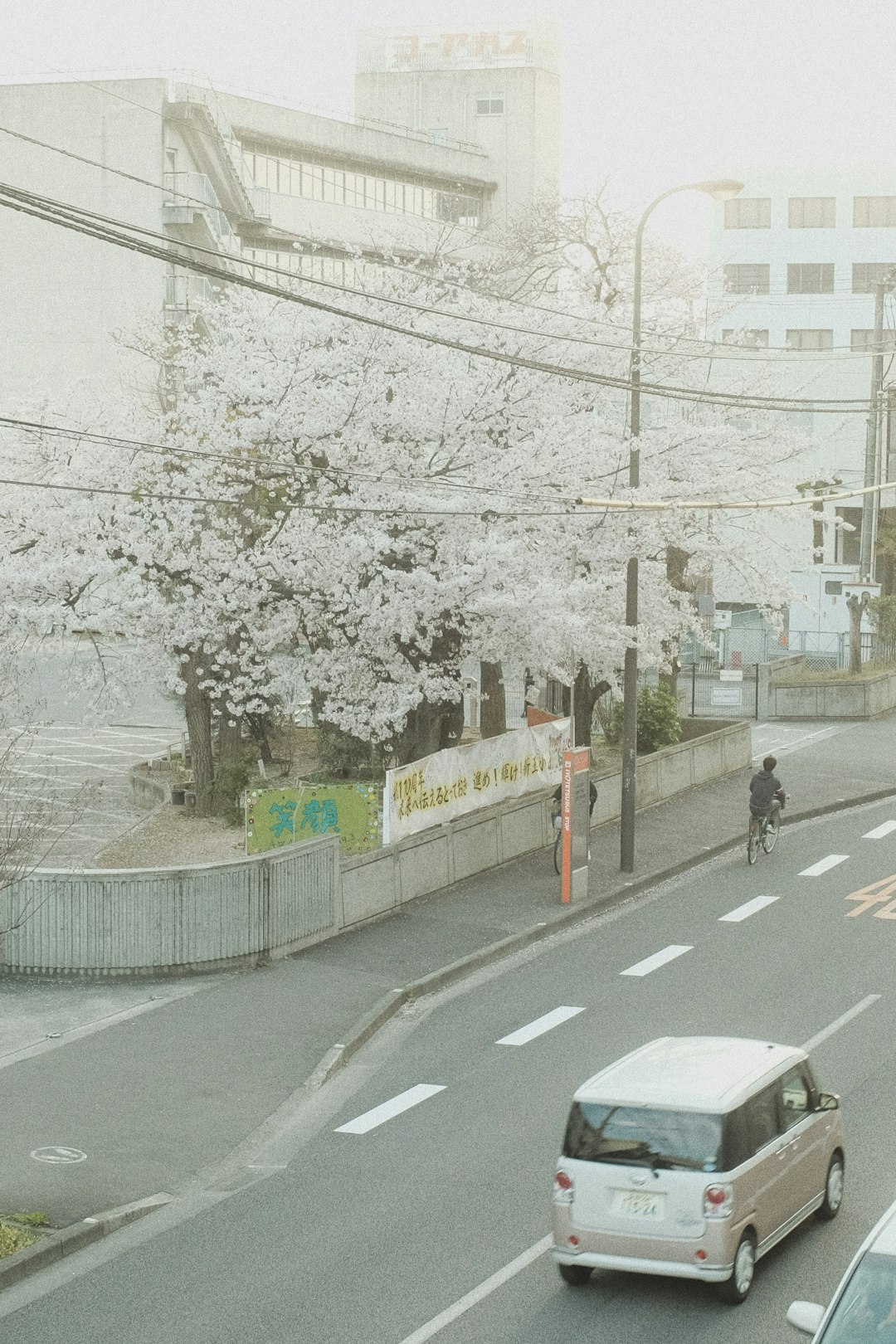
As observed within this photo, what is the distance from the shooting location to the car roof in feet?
33.4

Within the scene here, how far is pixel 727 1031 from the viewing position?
54.7 feet

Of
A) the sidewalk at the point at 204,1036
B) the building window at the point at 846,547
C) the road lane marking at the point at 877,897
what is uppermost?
the building window at the point at 846,547

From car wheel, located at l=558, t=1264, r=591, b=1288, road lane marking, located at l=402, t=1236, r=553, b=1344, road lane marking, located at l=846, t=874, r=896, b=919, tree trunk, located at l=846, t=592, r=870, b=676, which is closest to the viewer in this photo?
road lane marking, located at l=402, t=1236, r=553, b=1344

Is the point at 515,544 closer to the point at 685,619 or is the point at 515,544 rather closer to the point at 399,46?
the point at 685,619

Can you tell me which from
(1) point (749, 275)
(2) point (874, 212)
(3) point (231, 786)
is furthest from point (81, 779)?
(2) point (874, 212)

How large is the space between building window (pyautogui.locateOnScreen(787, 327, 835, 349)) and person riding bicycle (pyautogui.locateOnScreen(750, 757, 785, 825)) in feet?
162

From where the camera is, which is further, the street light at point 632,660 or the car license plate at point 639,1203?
the street light at point 632,660

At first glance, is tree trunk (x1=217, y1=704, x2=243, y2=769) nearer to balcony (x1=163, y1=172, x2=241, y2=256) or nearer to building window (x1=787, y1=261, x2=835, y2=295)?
balcony (x1=163, y1=172, x2=241, y2=256)

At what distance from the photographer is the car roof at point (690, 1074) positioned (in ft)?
33.4

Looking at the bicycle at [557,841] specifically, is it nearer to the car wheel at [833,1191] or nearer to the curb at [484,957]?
the curb at [484,957]

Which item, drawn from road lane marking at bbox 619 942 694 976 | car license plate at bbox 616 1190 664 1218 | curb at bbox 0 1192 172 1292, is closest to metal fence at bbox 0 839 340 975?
road lane marking at bbox 619 942 694 976

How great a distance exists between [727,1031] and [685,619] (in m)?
16.4

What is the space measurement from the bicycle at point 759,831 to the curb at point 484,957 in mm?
997

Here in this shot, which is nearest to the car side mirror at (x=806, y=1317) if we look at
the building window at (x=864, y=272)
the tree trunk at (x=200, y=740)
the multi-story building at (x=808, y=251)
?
the tree trunk at (x=200, y=740)
